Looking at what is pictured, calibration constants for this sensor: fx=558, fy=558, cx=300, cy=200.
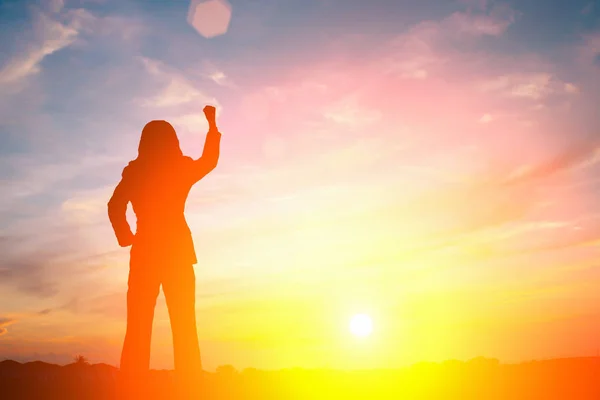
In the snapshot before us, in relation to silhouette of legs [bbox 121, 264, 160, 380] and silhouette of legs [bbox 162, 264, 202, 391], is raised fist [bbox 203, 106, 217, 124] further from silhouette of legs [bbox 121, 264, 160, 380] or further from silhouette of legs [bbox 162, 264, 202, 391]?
silhouette of legs [bbox 121, 264, 160, 380]

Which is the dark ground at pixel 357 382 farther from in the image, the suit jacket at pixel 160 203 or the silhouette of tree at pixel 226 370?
the suit jacket at pixel 160 203

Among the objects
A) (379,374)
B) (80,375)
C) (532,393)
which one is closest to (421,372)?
(379,374)

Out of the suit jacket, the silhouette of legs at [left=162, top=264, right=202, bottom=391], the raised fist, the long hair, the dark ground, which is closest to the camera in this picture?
the dark ground

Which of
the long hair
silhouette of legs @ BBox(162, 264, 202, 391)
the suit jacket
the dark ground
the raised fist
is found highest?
the raised fist

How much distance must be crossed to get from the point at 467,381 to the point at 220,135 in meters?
6.43

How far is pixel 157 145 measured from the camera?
9.78 m

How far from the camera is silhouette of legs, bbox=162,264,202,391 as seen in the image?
9.23m

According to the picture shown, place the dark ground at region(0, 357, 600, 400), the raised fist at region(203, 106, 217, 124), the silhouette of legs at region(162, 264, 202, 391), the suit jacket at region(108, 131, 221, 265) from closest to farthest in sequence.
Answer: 1. the dark ground at region(0, 357, 600, 400)
2. the silhouette of legs at region(162, 264, 202, 391)
3. the suit jacket at region(108, 131, 221, 265)
4. the raised fist at region(203, 106, 217, 124)

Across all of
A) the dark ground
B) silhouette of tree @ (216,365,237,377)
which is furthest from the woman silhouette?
silhouette of tree @ (216,365,237,377)

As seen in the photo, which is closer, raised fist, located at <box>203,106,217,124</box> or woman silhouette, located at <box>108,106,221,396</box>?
woman silhouette, located at <box>108,106,221,396</box>

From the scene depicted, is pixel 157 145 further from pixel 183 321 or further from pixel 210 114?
pixel 183 321

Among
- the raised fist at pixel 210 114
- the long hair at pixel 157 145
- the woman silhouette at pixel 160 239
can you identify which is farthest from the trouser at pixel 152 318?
the raised fist at pixel 210 114

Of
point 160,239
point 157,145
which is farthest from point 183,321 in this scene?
point 157,145

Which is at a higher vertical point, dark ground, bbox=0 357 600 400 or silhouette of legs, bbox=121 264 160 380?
silhouette of legs, bbox=121 264 160 380
